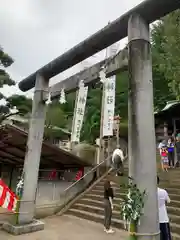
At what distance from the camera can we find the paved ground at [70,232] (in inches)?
243

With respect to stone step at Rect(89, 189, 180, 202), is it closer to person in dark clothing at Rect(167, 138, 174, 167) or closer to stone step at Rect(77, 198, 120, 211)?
stone step at Rect(77, 198, 120, 211)

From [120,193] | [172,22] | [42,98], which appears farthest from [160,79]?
[42,98]

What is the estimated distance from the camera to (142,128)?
4.15 metres

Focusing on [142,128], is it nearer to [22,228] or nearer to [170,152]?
[22,228]

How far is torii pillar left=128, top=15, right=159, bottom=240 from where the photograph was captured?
3.83 m

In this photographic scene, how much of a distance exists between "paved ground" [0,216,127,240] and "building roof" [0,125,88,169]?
3.03 m

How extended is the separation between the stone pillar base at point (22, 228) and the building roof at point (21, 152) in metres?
3.22

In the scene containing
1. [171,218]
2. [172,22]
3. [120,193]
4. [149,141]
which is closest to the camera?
[149,141]

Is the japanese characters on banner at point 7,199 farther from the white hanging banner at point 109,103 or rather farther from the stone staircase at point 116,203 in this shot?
the white hanging banner at point 109,103

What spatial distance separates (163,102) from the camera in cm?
1844

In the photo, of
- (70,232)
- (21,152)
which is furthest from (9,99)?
(70,232)

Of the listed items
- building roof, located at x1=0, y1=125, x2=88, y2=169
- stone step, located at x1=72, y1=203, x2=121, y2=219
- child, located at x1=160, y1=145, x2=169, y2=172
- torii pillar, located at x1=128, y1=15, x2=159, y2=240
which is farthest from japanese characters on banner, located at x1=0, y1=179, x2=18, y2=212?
child, located at x1=160, y1=145, x2=169, y2=172

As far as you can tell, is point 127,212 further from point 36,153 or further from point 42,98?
point 42,98

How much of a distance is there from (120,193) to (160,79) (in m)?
13.3
